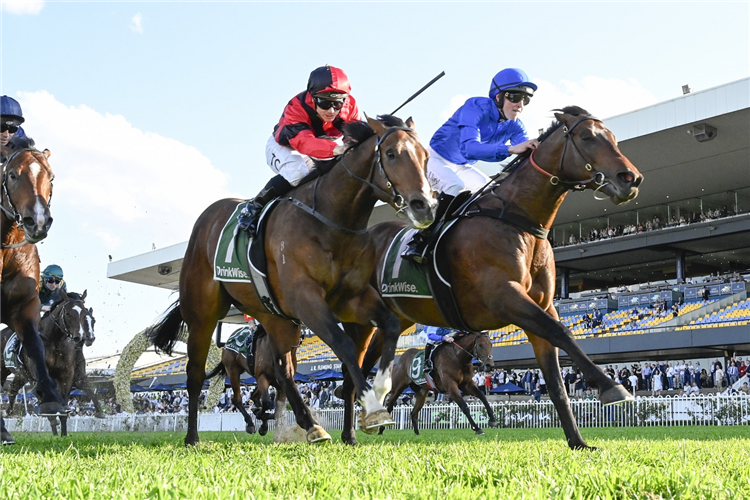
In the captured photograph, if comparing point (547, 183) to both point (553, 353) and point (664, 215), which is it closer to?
point (553, 353)

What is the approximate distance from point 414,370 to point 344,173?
9505mm

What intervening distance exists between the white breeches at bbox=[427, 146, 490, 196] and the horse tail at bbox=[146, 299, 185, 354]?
11.2 feet

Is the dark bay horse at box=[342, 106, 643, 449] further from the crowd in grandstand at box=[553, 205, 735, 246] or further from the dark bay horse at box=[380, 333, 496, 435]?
the crowd in grandstand at box=[553, 205, 735, 246]

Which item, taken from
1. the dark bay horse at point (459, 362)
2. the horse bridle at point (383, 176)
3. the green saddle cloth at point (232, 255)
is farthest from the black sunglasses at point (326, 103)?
the dark bay horse at point (459, 362)

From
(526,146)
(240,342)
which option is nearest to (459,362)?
(240,342)

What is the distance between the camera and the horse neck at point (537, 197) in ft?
A: 19.5

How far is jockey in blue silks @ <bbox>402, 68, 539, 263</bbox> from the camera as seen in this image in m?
6.80

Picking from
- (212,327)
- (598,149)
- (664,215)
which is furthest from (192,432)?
(664,215)

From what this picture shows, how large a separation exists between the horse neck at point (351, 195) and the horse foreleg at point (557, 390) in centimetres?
153

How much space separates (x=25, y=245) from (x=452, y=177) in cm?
372

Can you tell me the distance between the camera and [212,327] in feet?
22.3

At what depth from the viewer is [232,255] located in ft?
20.6

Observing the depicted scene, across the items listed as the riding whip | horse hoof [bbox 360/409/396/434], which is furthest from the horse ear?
horse hoof [bbox 360/409/396/434]

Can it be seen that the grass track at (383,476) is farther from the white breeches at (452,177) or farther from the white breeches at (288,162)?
the white breeches at (452,177)
